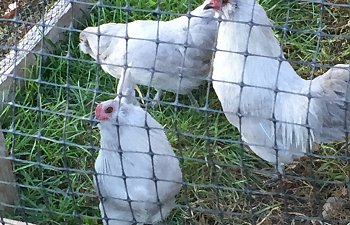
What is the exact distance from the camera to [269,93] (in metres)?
2.85

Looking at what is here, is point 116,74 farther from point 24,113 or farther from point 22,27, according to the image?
point 22,27

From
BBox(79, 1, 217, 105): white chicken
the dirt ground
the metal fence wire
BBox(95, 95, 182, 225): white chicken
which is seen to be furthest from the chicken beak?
the dirt ground

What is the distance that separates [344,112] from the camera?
9.08 feet

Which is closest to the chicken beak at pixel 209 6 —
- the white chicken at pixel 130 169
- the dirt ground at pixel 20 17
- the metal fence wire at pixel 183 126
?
the metal fence wire at pixel 183 126

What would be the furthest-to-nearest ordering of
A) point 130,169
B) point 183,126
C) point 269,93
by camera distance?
point 183,126, point 269,93, point 130,169

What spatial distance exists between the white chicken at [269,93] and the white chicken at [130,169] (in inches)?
15.5

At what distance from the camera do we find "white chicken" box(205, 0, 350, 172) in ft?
9.16

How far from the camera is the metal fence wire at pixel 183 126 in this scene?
2.67 metres

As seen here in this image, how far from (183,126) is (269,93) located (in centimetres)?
60

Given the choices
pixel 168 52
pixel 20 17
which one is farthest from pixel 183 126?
pixel 20 17

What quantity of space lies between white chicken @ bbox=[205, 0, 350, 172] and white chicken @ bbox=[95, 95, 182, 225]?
0.39 metres

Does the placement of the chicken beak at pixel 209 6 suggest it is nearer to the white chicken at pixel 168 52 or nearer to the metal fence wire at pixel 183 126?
the metal fence wire at pixel 183 126

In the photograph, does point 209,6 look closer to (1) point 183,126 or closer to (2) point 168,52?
(2) point 168,52

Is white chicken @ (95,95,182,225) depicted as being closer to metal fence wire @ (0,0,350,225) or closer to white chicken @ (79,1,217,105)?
metal fence wire @ (0,0,350,225)
